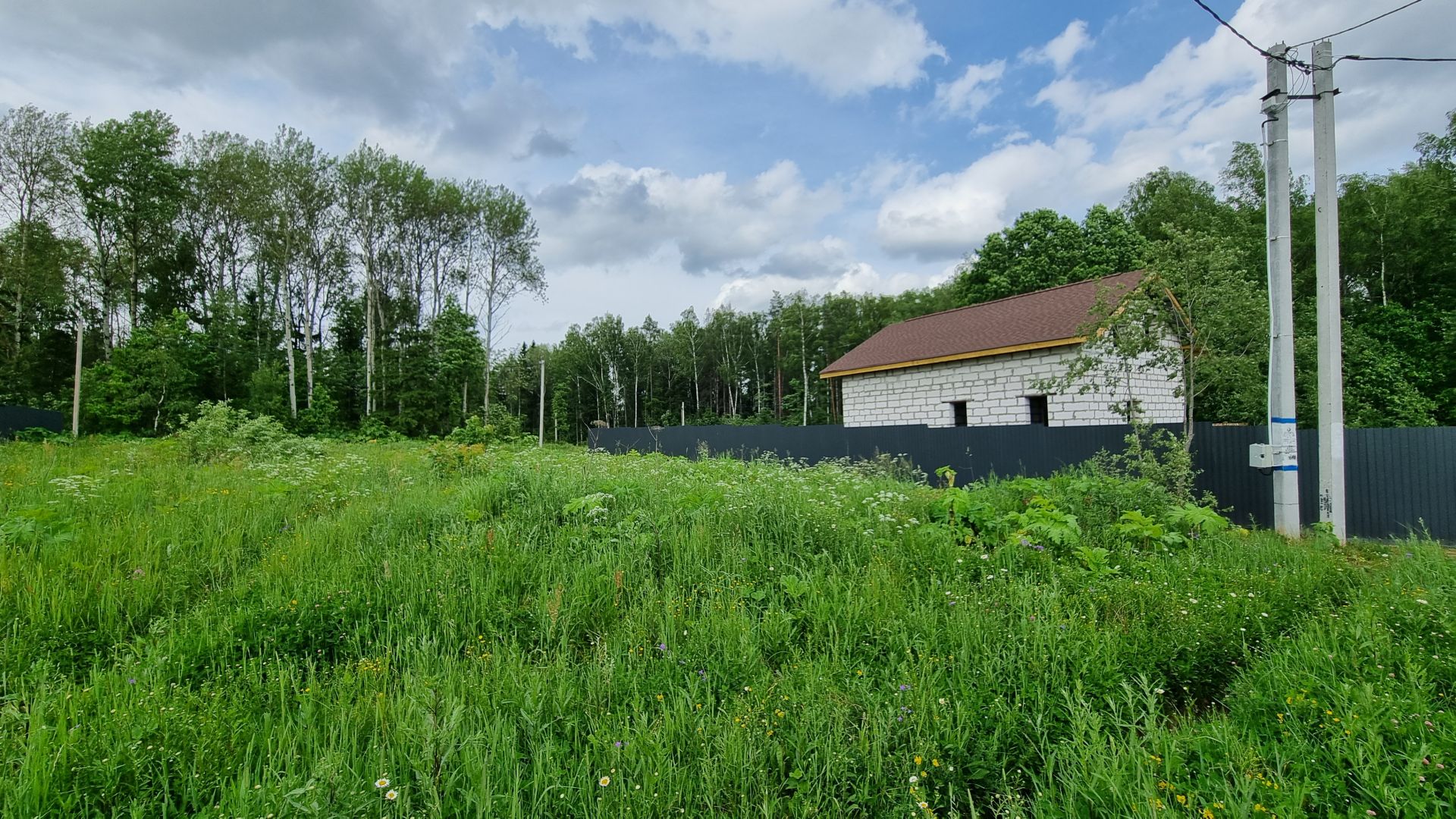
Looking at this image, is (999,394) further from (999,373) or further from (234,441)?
(234,441)

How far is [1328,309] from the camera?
252 inches

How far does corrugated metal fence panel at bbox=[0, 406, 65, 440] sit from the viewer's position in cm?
1669

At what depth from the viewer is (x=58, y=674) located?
2.68 meters

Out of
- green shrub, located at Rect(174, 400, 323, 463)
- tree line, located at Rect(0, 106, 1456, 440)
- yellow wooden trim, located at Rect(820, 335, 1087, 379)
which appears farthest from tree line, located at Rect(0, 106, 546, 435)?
yellow wooden trim, located at Rect(820, 335, 1087, 379)

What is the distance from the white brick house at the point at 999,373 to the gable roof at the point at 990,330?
0.04 metres

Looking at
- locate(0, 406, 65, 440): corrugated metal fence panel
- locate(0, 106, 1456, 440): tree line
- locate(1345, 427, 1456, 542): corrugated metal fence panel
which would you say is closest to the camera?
locate(1345, 427, 1456, 542): corrugated metal fence panel

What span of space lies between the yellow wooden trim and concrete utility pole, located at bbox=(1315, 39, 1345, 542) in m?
5.02

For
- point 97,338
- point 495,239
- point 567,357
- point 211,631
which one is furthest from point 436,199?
point 211,631

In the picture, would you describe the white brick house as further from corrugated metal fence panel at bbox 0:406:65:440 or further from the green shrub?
corrugated metal fence panel at bbox 0:406:65:440

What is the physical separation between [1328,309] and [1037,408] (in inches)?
308

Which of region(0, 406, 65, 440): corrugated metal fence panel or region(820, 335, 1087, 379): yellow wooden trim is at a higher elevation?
region(820, 335, 1087, 379): yellow wooden trim

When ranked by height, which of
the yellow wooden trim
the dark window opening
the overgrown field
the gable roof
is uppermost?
A: the gable roof

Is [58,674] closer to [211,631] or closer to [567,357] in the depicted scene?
[211,631]

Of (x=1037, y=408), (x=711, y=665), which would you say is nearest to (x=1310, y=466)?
(x=1037, y=408)
